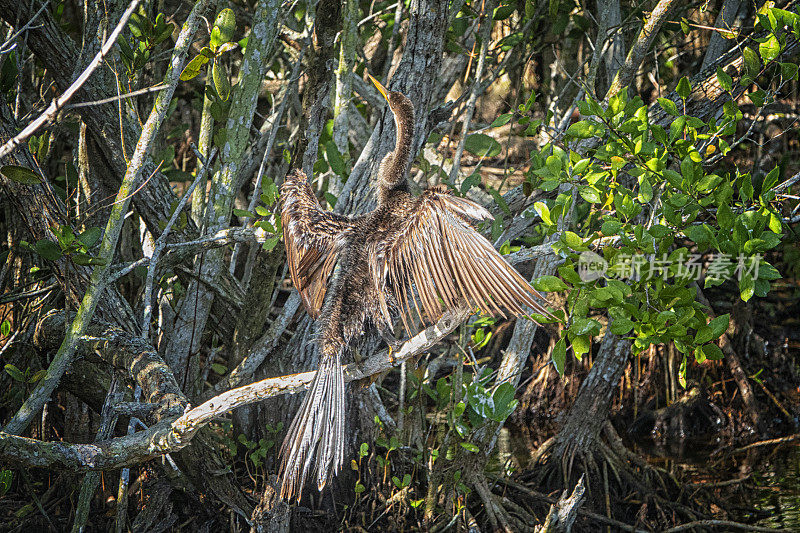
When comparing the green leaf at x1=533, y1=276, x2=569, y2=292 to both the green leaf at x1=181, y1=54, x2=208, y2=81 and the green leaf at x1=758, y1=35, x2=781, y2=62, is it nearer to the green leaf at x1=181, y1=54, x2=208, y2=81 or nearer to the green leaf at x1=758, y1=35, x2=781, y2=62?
the green leaf at x1=758, y1=35, x2=781, y2=62

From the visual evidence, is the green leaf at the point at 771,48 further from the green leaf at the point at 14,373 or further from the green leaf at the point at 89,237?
the green leaf at the point at 14,373

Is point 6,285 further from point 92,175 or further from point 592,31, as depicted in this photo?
point 592,31

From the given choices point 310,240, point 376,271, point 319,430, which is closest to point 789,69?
point 376,271

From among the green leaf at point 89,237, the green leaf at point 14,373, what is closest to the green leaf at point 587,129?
the green leaf at point 89,237

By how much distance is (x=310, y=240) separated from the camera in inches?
105

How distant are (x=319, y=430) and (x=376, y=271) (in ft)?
2.00

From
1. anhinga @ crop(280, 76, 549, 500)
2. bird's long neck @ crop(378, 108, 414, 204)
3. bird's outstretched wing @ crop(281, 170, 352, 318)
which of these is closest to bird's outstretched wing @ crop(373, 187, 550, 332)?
anhinga @ crop(280, 76, 549, 500)

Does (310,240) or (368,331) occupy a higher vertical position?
(310,240)

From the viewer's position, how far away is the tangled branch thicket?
2250 mm

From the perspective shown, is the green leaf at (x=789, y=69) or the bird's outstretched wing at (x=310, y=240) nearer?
the green leaf at (x=789, y=69)

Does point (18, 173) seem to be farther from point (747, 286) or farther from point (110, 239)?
point (747, 286)

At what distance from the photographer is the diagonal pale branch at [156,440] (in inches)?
81.2

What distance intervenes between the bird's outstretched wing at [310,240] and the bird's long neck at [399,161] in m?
0.26

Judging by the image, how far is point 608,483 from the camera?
3959mm
